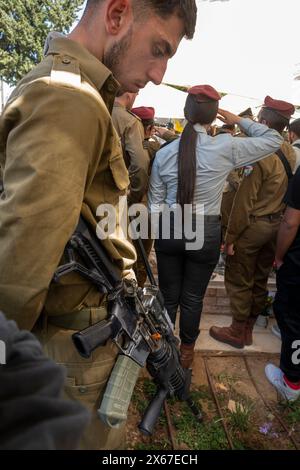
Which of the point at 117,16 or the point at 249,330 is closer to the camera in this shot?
the point at 117,16

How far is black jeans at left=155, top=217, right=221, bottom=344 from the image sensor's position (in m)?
2.61

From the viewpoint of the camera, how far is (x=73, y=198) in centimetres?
97

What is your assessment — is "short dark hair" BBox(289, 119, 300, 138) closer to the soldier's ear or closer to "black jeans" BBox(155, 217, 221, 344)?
"black jeans" BBox(155, 217, 221, 344)

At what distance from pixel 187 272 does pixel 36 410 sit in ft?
7.69

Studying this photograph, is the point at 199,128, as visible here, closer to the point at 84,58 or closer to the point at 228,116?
the point at 228,116

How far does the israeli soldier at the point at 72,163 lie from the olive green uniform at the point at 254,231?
1.82 meters

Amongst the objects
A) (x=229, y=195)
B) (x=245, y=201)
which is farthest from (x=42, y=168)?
(x=229, y=195)

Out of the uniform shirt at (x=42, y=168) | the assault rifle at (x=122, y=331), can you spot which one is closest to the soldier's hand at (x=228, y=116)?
the assault rifle at (x=122, y=331)

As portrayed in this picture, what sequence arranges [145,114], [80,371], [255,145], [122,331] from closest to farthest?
[80,371] → [122,331] → [255,145] → [145,114]

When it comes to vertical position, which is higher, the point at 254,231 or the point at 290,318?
the point at 254,231

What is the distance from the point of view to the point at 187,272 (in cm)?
272

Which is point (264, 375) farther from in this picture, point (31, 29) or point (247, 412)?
point (31, 29)

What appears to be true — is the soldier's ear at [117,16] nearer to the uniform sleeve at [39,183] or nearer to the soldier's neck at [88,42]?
the soldier's neck at [88,42]

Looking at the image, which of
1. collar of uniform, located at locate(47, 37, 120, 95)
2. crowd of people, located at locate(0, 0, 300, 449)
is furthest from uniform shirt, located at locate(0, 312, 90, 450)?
collar of uniform, located at locate(47, 37, 120, 95)
